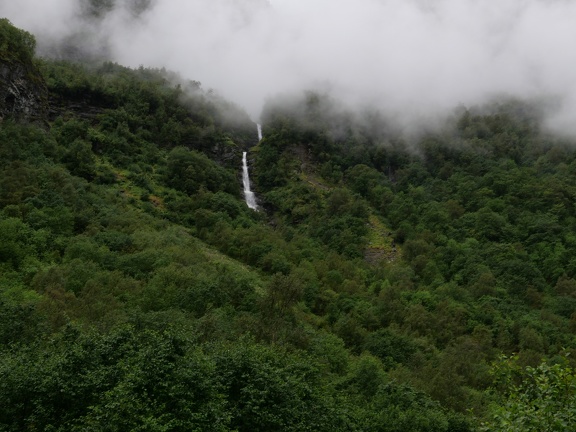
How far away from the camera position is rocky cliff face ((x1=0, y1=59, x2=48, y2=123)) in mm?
68812

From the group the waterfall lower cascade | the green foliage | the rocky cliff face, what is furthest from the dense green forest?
the waterfall lower cascade

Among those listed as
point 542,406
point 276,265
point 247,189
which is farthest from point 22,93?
point 542,406

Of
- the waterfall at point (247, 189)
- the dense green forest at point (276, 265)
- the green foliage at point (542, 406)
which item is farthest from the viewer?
the waterfall at point (247, 189)

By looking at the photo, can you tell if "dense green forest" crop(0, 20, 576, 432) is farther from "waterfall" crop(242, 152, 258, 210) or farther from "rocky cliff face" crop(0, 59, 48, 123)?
"waterfall" crop(242, 152, 258, 210)

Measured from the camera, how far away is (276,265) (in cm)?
6281

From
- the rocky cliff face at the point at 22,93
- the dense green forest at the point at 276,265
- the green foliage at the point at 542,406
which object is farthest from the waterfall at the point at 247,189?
the green foliage at the point at 542,406

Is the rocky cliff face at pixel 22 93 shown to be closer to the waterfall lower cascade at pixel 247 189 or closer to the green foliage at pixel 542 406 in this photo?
the waterfall lower cascade at pixel 247 189

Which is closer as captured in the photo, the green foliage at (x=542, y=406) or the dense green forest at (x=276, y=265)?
the green foliage at (x=542, y=406)

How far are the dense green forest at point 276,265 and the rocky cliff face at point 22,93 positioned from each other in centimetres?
143

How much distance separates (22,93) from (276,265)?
44.0 meters

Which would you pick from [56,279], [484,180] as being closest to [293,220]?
[484,180]

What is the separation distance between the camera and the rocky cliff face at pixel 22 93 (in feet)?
226

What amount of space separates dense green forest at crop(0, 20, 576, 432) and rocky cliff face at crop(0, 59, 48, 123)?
1430mm

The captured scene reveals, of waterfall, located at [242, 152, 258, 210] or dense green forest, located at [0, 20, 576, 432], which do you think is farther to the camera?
waterfall, located at [242, 152, 258, 210]
